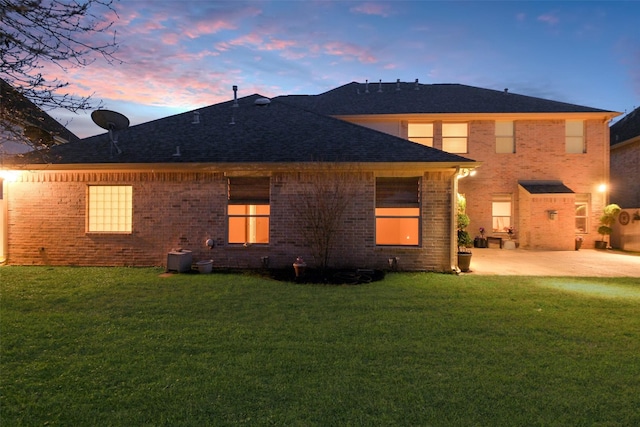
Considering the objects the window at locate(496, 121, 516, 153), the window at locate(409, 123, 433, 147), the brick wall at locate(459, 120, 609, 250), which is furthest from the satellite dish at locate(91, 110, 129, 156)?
the window at locate(496, 121, 516, 153)

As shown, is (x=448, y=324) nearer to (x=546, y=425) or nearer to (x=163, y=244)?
(x=546, y=425)

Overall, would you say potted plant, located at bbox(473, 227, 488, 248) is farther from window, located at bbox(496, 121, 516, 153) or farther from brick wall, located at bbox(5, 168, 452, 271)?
brick wall, located at bbox(5, 168, 452, 271)

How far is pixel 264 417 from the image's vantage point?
116 inches

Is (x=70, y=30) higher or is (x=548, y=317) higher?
(x=70, y=30)

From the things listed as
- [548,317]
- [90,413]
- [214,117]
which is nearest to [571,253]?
[548,317]

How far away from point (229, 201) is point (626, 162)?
860 inches

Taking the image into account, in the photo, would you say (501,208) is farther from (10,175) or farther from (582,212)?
(10,175)

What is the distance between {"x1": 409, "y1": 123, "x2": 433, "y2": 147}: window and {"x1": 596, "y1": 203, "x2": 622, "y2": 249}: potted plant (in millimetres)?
8813

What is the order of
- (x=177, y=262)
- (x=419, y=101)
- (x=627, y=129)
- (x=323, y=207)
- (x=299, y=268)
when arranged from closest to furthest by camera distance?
(x=299, y=268), (x=323, y=207), (x=177, y=262), (x=419, y=101), (x=627, y=129)

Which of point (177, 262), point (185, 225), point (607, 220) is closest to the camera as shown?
point (177, 262)

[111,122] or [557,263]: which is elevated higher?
[111,122]

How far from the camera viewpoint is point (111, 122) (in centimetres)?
1098

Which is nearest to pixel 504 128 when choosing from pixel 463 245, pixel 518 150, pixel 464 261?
pixel 518 150

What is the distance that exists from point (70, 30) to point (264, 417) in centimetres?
613
